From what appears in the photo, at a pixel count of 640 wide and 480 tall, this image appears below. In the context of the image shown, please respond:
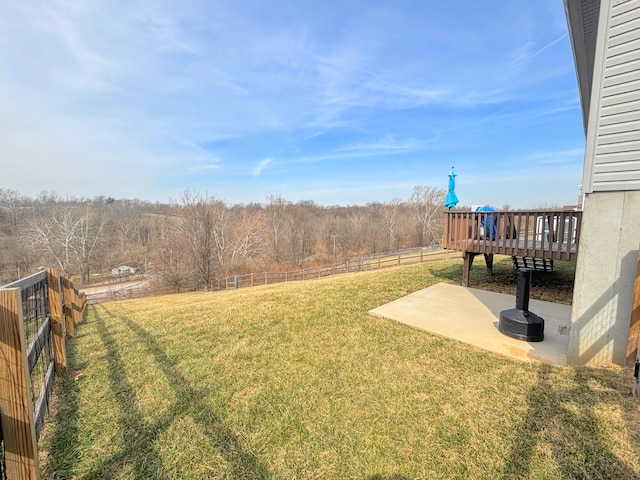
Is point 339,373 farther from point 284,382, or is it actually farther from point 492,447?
point 492,447

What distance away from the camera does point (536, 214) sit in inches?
207

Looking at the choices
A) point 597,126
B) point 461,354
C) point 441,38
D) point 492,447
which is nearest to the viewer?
point 492,447

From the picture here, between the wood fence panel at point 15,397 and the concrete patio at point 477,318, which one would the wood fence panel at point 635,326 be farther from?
the wood fence panel at point 15,397

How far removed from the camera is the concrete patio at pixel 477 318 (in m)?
3.48

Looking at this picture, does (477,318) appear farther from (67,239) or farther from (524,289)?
(67,239)

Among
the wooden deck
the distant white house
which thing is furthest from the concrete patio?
the distant white house

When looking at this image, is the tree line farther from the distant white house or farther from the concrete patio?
the concrete patio

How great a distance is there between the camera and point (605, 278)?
2.88m

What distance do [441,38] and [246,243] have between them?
72.0 feet

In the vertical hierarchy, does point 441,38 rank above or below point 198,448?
above

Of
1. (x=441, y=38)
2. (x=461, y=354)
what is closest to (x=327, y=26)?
(x=441, y=38)

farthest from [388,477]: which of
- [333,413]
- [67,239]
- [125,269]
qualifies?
[125,269]

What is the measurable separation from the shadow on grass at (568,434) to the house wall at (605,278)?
0.33 meters

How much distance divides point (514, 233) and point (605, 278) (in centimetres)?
307
